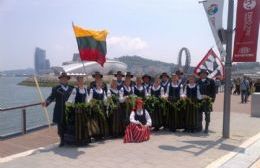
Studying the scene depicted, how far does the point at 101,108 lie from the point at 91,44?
6.42ft

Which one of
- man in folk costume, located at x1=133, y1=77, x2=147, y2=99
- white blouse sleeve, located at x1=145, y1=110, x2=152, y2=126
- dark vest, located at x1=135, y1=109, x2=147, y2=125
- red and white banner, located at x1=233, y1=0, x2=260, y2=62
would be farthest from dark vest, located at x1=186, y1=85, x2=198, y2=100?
dark vest, located at x1=135, y1=109, x2=147, y2=125

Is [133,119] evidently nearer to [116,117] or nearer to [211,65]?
[116,117]

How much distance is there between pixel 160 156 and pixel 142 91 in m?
3.31

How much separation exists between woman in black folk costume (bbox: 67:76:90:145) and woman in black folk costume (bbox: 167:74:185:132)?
3146mm

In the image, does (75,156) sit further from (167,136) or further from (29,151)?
(167,136)

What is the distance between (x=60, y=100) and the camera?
9531 millimetres

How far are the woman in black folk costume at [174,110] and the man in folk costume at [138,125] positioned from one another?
4.49 ft

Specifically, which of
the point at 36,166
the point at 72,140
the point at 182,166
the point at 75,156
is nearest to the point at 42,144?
the point at 72,140

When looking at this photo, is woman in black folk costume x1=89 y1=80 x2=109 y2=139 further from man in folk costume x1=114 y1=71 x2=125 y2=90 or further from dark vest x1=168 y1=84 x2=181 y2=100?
dark vest x1=168 y1=84 x2=181 y2=100

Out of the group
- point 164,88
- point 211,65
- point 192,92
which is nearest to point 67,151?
point 164,88

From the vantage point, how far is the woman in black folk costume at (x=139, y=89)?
11.8m

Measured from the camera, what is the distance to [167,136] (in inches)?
447

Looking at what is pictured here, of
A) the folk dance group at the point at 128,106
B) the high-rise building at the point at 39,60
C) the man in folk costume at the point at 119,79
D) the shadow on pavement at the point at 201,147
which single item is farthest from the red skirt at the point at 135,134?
the high-rise building at the point at 39,60

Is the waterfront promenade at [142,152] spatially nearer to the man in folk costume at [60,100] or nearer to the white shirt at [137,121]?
the white shirt at [137,121]
